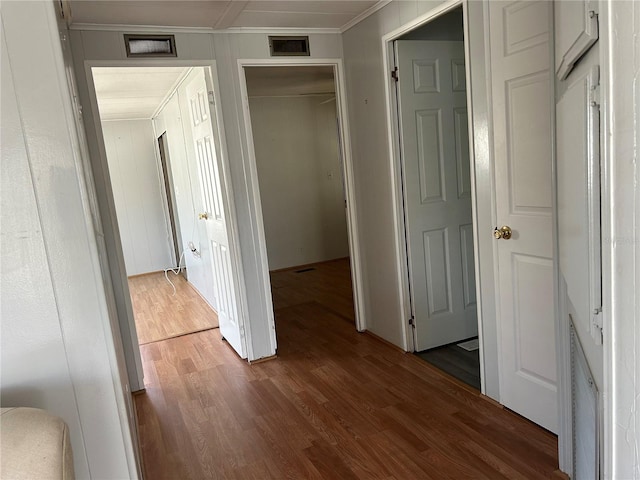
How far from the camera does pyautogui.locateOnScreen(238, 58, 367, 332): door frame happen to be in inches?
129

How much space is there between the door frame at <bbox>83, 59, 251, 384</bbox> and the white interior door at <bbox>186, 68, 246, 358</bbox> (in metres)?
0.04

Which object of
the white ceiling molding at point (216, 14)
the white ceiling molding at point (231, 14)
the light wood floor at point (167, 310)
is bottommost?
the light wood floor at point (167, 310)

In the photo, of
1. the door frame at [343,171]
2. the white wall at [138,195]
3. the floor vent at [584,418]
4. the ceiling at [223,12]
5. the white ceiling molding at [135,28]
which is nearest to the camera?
the floor vent at [584,418]

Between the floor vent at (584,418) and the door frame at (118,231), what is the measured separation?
7.86 feet

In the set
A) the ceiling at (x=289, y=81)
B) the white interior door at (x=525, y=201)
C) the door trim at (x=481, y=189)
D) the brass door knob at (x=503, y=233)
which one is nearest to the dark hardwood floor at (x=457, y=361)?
the door trim at (x=481, y=189)

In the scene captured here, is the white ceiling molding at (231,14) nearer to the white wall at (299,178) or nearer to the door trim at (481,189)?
the door trim at (481,189)

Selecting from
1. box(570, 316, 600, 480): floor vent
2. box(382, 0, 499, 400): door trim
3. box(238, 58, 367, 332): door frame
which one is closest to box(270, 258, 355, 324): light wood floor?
box(238, 58, 367, 332): door frame

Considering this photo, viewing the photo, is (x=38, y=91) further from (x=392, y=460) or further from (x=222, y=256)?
(x=222, y=256)

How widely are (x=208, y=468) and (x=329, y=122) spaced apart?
17.7 ft

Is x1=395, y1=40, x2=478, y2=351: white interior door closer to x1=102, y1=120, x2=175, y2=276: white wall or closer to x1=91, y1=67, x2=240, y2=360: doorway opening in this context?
x1=91, y1=67, x2=240, y2=360: doorway opening

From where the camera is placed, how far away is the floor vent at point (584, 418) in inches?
37.7

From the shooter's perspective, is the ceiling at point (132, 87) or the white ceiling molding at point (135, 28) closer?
the white ceiling molding at point (135, 28)

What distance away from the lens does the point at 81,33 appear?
9.16 feet

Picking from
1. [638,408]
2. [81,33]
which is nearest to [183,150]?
[81,33]
